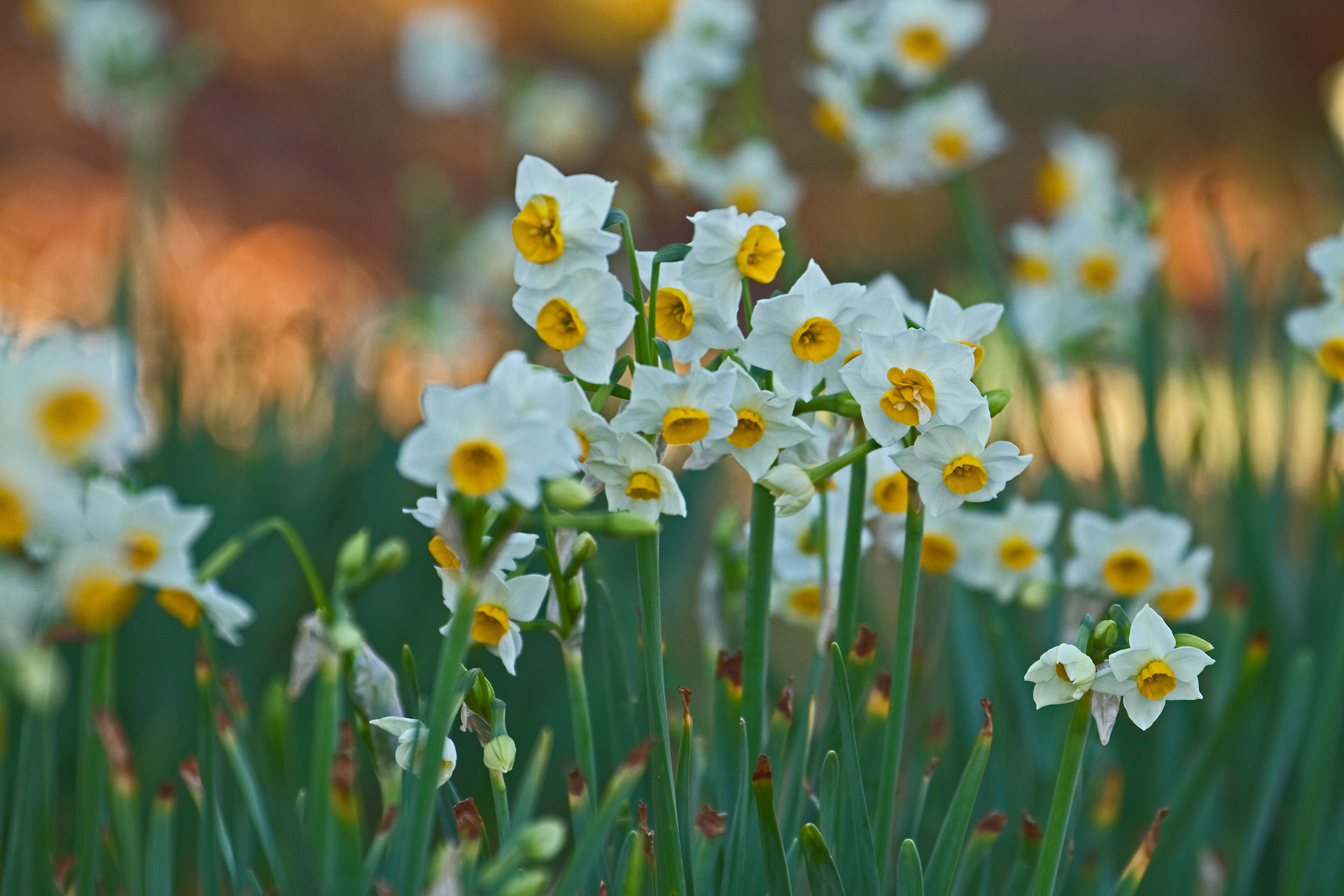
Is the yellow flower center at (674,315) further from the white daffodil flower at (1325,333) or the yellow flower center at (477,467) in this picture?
the white daffodil flower at (1325,333)

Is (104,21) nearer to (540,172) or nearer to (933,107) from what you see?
(933,107)

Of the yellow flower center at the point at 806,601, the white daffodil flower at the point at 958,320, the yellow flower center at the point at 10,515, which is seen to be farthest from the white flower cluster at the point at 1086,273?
the yellow flower center at the point at 10,515

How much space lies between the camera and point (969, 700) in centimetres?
116

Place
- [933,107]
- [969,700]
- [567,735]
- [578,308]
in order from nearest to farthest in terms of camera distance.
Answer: [578,308] → [969,700] → [567,735] → [933,107]

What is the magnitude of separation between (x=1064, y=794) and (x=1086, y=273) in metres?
1.10

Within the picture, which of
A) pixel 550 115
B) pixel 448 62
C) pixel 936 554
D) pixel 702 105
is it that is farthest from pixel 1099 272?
pixel 448 62

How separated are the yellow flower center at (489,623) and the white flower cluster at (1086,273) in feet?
3.84

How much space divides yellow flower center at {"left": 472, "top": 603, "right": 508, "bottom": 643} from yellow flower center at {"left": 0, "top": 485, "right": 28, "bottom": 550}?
254 millimetres

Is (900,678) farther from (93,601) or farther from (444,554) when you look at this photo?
(93,601)

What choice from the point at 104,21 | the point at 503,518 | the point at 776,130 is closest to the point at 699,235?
the point at 503,518

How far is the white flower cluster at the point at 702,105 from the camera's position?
1.64m

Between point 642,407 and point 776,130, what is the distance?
652 cm

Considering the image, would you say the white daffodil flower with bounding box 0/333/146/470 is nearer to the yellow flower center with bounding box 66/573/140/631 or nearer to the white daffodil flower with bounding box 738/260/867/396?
the yellow flower center with bounding box 66/573/140/631

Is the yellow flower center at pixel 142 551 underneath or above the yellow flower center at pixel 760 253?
underneath
